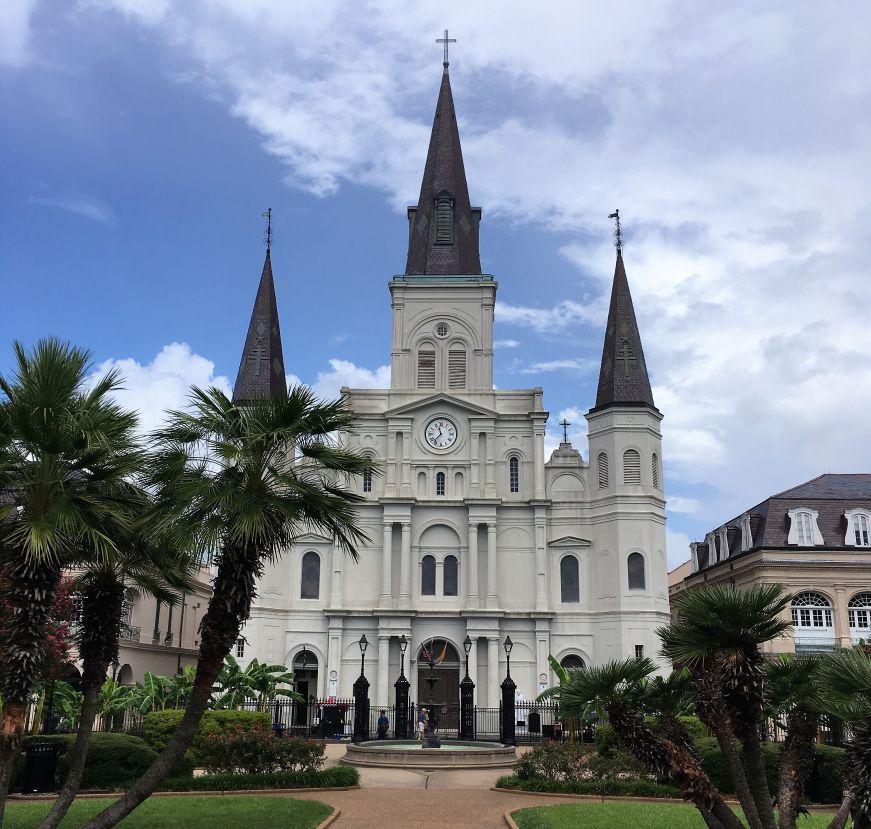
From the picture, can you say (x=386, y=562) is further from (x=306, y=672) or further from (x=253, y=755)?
(x=253, y=755)

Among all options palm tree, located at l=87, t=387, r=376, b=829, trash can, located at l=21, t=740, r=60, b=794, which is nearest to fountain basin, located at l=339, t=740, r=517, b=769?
trash can, located at l=21, t=740, r=60, b=794

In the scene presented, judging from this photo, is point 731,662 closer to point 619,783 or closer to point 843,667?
point 843,667

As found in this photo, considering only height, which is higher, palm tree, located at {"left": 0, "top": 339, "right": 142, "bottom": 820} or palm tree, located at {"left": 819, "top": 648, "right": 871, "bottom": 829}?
palm tree, located at {"left": 0, "top": 339, "right": 142, "bottom": 820}

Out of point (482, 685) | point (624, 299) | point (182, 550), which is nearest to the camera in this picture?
point (182, 550)

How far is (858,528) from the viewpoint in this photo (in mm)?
44500

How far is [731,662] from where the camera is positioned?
10094mm

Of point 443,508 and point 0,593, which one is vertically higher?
point 443,508

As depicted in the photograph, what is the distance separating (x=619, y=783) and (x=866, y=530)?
97.0 ft

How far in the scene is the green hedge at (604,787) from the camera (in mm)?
19672

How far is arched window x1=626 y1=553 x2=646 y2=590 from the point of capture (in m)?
43.9

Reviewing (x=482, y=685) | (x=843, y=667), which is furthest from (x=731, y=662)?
(x=482, y=685)

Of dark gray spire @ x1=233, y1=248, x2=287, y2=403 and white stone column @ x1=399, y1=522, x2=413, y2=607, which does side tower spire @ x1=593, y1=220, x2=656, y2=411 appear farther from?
dark gray spire @ x1=233, y1=248, x2=287, y2=403

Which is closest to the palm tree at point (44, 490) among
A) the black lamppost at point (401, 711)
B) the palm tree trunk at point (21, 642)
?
the palm tree trunk at point (21, 642)

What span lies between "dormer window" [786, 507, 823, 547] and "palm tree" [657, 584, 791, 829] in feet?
120
